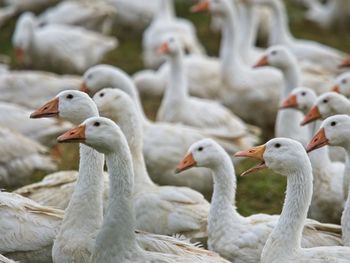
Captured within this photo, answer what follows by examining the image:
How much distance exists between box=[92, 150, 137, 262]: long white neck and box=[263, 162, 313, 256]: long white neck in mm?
963

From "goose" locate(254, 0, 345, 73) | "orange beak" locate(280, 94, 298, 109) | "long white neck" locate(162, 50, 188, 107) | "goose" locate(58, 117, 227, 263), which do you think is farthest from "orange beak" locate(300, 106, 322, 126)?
"goose" locate(254, 0, 345, 73)

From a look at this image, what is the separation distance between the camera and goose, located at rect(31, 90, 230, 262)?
22.4ft

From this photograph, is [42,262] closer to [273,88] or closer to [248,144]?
[248,144]

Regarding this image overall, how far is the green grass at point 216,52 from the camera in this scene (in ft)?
33.6

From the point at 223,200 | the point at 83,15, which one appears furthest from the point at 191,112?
the point at 83,15

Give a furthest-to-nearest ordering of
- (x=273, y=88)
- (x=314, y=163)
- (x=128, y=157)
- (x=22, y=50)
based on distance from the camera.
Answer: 1. (x=22, y=50)
2. (x=273, y=88)
3. (x=314, y=163)
4. (x=128, y=157)

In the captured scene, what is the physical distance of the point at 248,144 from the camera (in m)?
10.7

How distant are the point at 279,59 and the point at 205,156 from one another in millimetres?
3578

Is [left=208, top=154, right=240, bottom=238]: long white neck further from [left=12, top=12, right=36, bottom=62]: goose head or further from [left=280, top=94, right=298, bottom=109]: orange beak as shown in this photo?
[left=12, top=12, right=36, bottom=62]: goose head

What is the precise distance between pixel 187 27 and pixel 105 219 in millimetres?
9060

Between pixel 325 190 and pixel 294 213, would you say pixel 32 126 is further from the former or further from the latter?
pixel 294 213

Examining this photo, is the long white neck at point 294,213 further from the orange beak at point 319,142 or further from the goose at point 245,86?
the goose at point 245,86

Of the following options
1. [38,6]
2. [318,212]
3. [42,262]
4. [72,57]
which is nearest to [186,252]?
[42,262]

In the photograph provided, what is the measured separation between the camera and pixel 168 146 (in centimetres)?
1009
